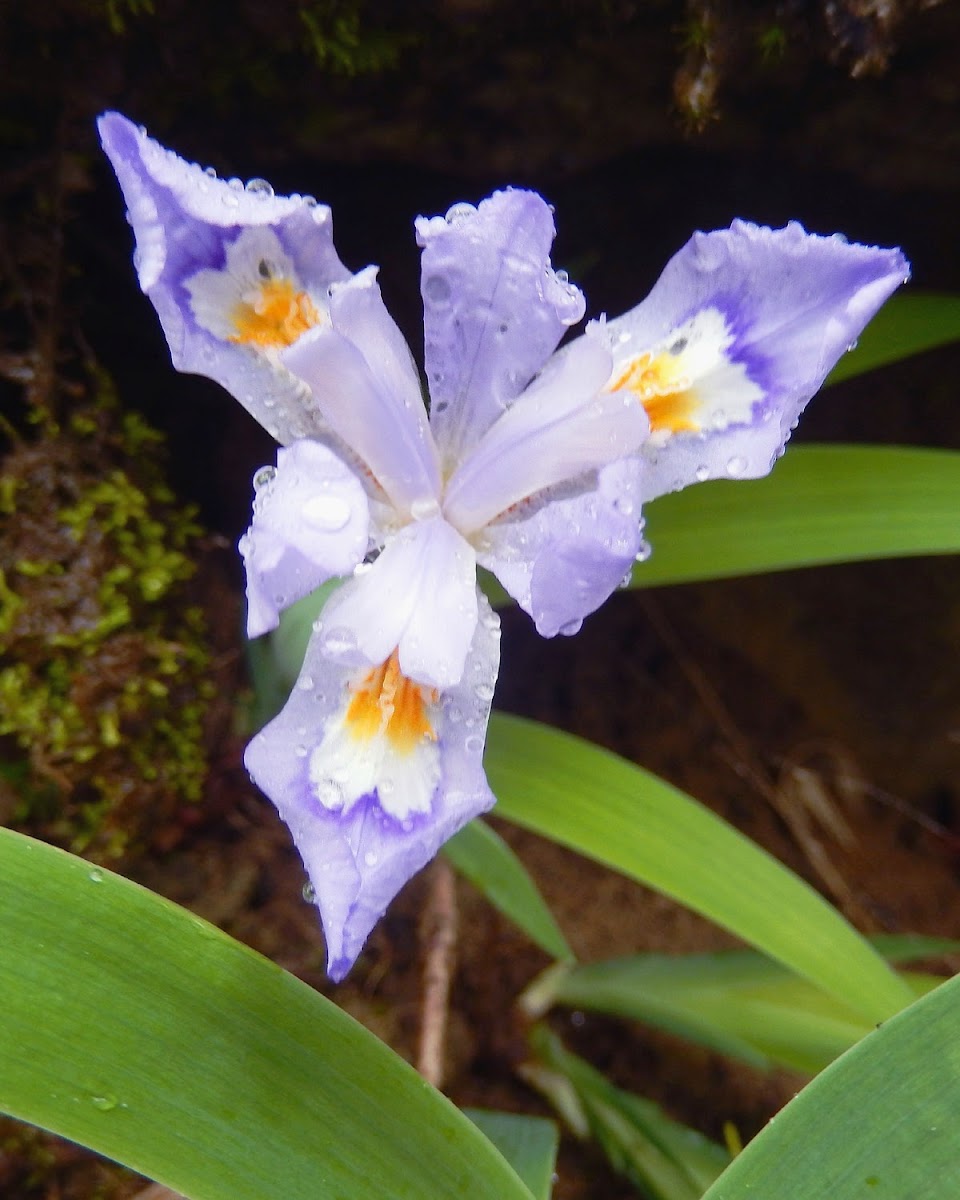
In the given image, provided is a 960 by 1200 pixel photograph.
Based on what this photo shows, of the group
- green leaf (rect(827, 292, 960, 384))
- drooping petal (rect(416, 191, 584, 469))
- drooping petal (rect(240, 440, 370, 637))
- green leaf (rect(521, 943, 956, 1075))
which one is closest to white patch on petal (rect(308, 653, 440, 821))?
drooping petal (rect(240, 440, 370, 637))

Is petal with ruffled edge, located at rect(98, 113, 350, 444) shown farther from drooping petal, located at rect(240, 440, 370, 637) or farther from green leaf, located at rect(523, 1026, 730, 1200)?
green leaf, located at rect(523, 1026, 730, 1200)

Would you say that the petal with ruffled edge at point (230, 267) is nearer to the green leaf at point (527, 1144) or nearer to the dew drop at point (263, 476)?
the dew drop at point (263, 476)

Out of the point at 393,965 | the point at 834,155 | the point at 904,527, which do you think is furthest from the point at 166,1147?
the point at 834,155

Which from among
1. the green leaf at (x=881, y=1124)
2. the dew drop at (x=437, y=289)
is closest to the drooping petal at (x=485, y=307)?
the dew drop at (x=437, y=289)

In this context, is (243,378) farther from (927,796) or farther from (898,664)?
(927,796)

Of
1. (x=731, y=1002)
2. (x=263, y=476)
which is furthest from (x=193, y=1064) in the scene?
(x=731, y=1002)

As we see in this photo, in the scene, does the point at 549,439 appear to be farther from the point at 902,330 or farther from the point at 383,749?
the point at 902,330
